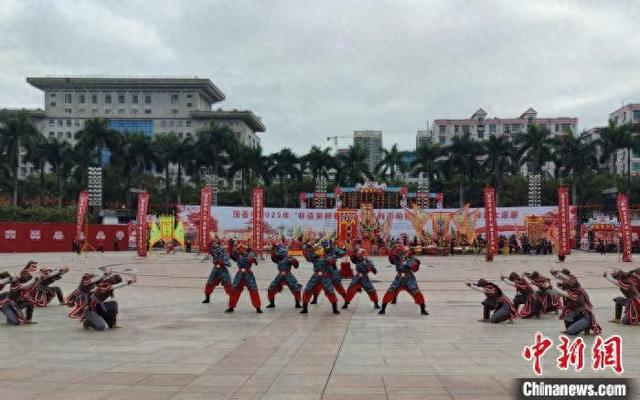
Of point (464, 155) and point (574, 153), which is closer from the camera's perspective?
point (574, 153)

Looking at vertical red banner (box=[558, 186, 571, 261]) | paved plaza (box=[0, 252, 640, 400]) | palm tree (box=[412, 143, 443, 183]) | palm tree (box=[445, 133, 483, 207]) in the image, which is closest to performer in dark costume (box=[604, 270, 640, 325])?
paved plaza (box=[0, 252, 640, 400])

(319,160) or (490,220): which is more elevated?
(319,160)

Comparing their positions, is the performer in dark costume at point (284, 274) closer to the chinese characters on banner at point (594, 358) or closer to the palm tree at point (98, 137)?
the chinese characters on banner at point (594, 358)

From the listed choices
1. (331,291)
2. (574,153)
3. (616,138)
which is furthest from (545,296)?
(574,153)

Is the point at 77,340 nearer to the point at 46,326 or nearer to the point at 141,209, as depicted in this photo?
the point at 46,326

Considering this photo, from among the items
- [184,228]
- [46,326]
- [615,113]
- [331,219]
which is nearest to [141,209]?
[184,228]

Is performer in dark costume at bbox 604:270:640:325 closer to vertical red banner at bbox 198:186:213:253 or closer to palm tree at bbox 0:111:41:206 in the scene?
vertical red banner at bbox 198:186:213:253

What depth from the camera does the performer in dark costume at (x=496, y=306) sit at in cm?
1109

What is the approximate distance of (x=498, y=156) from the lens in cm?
5822

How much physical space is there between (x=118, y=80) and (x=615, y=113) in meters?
92.9

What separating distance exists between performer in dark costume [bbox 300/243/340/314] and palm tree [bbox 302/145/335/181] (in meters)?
49.4

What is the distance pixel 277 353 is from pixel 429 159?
5584 cm

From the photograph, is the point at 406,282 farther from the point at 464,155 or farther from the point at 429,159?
the point at 429,159

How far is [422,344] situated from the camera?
8898mm
